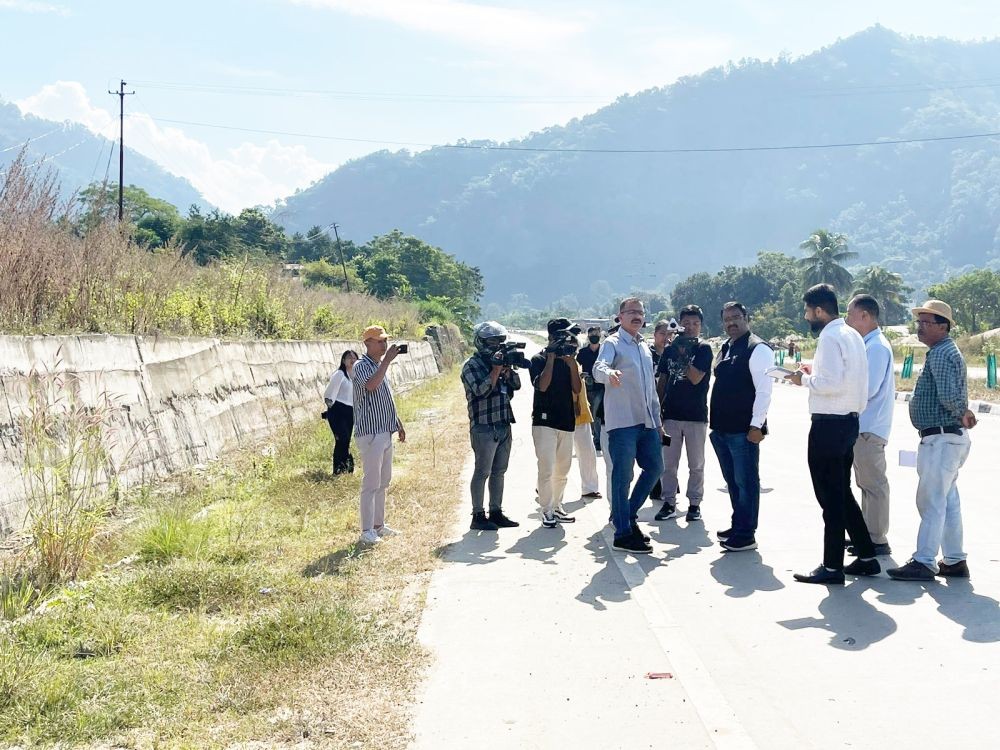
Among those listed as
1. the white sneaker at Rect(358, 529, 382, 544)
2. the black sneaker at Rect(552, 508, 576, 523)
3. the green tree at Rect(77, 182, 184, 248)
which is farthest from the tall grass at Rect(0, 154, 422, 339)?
the black sneaker at Rect(552, 508, 576, 523)

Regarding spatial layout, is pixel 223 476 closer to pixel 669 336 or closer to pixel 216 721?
pixel 669 336

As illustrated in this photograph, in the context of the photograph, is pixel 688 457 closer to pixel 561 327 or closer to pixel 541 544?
pixel 561 327

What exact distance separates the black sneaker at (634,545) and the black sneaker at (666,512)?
1.46 metres

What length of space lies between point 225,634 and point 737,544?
4013 millimetres

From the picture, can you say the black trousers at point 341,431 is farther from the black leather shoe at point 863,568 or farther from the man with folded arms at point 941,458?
the man with folded arms at point 941,458

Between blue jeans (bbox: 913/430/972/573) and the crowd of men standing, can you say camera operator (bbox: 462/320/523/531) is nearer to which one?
the crowd of men standing

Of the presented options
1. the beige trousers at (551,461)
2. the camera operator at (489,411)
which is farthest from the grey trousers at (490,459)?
the beige trousers at (551,461)

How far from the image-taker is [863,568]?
6914mm

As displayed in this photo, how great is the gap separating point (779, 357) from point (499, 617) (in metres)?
43.3

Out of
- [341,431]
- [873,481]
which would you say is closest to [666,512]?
[873,481]

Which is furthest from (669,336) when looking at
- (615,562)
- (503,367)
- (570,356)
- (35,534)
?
(35,534)

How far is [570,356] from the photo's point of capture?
894cm

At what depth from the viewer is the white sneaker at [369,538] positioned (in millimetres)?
8039

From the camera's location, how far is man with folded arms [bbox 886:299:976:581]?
6.66 meters
